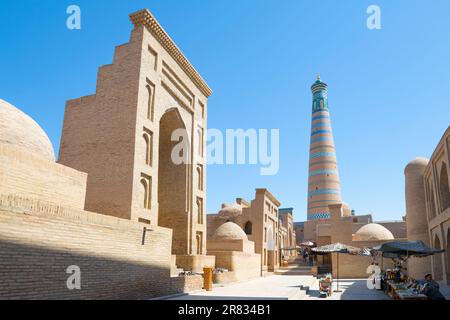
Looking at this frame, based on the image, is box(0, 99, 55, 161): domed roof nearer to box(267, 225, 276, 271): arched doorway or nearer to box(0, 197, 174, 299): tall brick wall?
box(0, 197, 174, 299): tall brick wall

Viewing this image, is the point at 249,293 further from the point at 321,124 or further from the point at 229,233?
the point at 321,124

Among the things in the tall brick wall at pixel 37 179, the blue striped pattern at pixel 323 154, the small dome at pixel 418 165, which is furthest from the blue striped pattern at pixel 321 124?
the tall brick wall at pixel 37 179

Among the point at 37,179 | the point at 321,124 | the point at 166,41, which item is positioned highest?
the point at 321,124

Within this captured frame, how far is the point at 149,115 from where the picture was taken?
53.7 feet

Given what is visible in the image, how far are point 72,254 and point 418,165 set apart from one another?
20210mm

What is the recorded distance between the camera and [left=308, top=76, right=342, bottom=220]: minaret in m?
46.2

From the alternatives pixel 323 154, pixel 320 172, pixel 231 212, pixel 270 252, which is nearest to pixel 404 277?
pixel 270 252

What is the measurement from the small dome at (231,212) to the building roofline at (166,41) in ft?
44.3

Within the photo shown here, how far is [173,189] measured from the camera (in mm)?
20344

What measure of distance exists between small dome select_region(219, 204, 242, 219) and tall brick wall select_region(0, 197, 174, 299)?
20561 mm

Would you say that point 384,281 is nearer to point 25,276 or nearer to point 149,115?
point 149,115

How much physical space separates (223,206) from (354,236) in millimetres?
13525

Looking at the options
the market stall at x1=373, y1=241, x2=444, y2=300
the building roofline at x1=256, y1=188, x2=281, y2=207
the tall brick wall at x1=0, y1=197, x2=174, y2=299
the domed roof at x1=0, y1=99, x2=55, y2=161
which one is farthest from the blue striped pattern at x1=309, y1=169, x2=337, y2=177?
the domed roof at x1=0, y1=99, x2=55, y2=161
